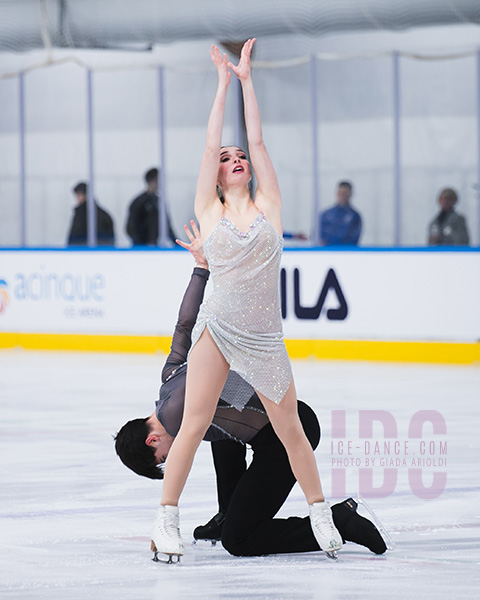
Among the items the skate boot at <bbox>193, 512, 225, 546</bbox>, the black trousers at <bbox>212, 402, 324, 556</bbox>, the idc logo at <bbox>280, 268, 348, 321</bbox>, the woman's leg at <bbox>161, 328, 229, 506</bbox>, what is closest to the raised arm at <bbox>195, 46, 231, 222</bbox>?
the woman's leg at <bbox>161, 328, 229, 506</bbox>

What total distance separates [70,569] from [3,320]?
26.1 feet

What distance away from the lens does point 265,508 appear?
3.66 metres

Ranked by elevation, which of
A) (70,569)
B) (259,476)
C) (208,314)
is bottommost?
(70,569)

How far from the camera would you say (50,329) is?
11.1 meters

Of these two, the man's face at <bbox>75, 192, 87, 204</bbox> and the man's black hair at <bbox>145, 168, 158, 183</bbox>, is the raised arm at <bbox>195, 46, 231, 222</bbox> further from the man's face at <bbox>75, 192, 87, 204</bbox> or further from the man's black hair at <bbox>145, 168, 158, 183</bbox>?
the man's face at <bbox>75, 192, 87, 204</bbox>

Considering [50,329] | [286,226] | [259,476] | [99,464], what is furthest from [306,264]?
[259,476]

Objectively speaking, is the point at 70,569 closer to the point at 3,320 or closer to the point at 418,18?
the point at 418,18

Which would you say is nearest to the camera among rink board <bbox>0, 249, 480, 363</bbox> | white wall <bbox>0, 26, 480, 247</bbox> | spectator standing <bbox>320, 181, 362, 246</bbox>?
rink board <bbox>0, 249, 480, 363</bbox>

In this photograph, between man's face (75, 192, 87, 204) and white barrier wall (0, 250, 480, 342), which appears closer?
white barrier wall (0, 250, 480, 342)

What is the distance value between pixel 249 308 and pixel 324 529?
69 cm

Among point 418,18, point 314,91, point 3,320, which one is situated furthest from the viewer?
point 3,320

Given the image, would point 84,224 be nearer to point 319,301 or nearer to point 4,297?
point 4,297

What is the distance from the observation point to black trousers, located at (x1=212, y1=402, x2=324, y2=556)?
12.0ft

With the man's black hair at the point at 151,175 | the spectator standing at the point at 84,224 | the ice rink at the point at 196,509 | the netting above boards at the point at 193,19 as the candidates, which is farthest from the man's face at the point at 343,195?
the ice rink at the point at 196,509
